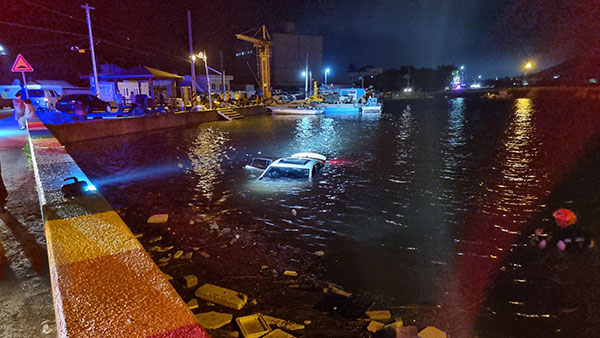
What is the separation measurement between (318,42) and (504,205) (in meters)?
94.8

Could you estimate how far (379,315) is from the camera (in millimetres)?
4973

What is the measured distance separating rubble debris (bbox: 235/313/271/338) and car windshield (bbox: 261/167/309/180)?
26.1 ft

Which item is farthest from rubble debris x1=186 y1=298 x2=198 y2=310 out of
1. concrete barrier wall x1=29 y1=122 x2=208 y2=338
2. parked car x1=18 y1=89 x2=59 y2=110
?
parked car x1=18 y1=89 x2=59 y2=110

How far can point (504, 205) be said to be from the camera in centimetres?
966

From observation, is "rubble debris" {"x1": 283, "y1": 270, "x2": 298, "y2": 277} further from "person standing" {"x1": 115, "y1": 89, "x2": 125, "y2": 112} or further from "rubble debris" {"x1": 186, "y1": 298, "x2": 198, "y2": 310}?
"person standing" {"x1": 115, "y1": 89, "x2": 125, "y2": 112}

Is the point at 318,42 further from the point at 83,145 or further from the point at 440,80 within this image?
the point at 83,145

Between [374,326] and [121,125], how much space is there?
72.6 feet

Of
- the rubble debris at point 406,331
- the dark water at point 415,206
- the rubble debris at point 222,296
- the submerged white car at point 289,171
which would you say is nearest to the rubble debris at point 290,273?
the dark water at point 415,206

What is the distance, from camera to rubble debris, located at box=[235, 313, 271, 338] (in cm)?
416

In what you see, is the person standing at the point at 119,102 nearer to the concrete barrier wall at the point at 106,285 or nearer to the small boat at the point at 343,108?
the small boat at the point at 343,108

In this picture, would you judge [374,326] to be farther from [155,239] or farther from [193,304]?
[155,239]

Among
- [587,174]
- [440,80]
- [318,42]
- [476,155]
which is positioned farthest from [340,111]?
[440,80]

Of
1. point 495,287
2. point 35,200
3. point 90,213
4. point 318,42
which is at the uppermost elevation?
point 318,42

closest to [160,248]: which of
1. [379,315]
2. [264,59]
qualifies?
[379,315]
